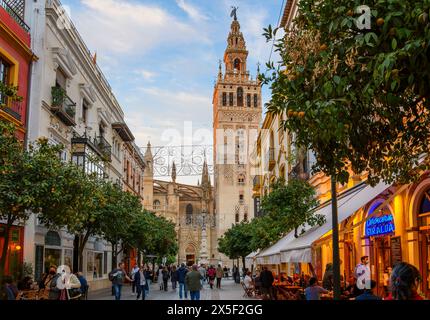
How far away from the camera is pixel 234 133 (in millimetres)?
93875

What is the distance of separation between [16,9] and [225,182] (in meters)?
70.5

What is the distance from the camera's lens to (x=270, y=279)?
Result: 1847cm

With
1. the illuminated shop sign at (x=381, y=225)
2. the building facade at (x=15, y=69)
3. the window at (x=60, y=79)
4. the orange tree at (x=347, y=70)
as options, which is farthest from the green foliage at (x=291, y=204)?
the window at (x=60, y=79)

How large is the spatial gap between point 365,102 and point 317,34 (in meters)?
1.02

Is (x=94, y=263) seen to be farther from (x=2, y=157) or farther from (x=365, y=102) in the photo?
(x=365, y=102)

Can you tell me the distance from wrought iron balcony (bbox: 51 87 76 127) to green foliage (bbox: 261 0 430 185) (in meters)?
16.7

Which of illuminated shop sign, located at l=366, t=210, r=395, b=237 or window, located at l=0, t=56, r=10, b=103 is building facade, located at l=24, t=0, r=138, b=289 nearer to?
window, located at l=0, t=56, r=10, b=103

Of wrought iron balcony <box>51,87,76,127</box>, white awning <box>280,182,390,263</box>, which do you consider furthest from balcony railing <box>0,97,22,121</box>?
white awning <box>280,182,390,263</box>

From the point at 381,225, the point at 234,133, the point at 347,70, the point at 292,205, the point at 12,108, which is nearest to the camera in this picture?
the point at 347,70

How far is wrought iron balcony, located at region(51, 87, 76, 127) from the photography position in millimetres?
22656

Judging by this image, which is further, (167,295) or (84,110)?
(84,110)

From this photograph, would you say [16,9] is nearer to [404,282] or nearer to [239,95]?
[404,282]

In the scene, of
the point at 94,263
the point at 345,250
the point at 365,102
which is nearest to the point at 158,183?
the point at 94,263

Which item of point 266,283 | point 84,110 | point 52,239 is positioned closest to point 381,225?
point 266,283
